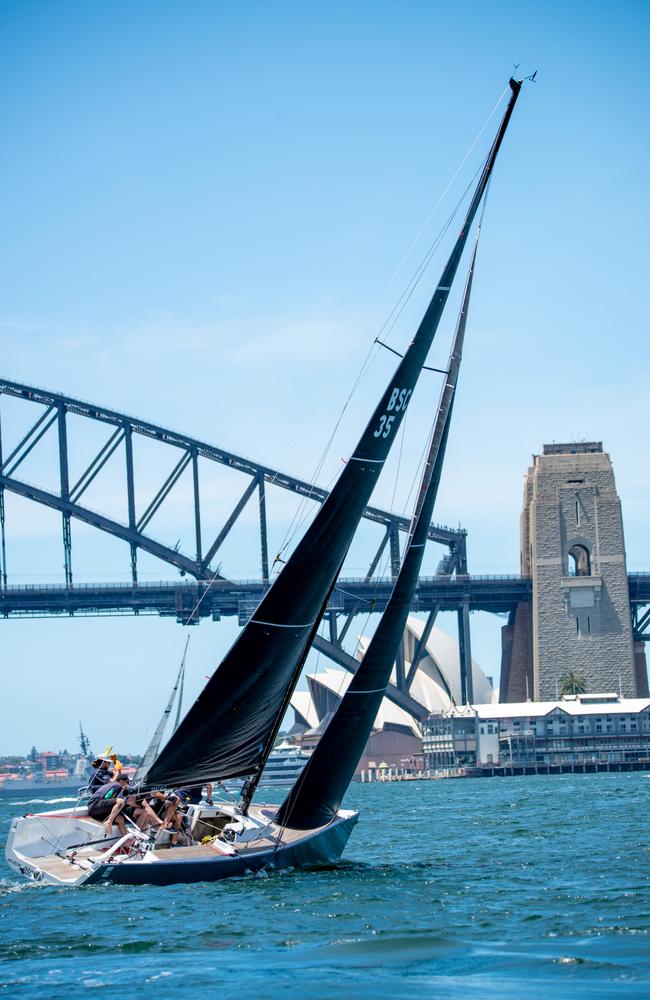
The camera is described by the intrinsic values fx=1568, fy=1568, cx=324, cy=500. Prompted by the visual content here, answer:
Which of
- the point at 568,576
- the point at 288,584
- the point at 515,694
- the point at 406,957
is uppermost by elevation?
the point at 568,576

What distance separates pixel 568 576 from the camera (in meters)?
99.8

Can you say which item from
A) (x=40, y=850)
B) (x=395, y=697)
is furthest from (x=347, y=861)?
(x=395, y=697)

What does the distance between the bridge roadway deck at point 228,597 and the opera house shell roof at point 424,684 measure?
15.6 feet

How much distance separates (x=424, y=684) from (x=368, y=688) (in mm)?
89384

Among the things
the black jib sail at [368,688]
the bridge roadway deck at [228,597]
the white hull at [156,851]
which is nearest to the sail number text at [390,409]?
the black jib sail at [368,688]

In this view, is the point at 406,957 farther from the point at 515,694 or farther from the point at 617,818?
the point at 515,694

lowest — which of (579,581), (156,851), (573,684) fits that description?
(156,851)

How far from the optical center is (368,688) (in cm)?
2345

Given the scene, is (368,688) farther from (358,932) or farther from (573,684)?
(573,684)

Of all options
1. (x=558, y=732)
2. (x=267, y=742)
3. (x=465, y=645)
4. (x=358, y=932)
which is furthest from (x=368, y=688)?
(x=465, y=645)

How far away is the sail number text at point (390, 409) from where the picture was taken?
22484 millimetres

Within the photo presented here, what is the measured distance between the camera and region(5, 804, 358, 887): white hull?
67.5ft

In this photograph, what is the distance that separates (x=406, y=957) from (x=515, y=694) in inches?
3582

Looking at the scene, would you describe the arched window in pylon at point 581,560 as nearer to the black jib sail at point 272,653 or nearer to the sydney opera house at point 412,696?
the sydney opera house at point 412,696
